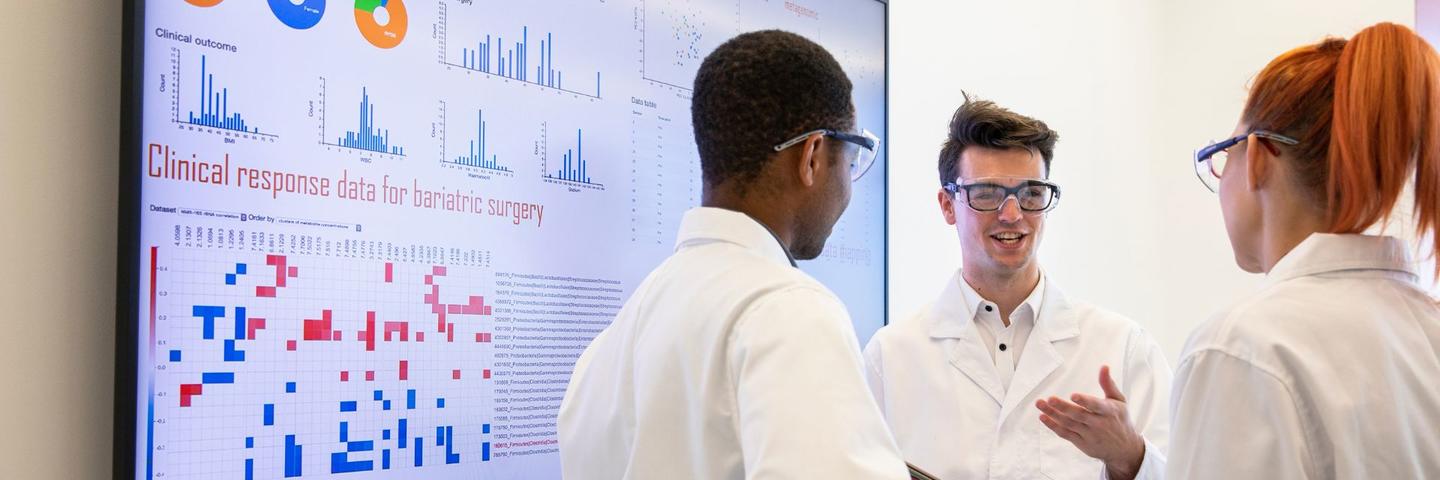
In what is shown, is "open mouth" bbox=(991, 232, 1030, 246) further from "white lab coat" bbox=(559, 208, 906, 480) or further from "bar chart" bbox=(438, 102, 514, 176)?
"white lab coat" bbox=(559, 208, 906, 480)

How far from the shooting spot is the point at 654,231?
2.53 m

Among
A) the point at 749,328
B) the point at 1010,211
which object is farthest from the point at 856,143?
the point at 1010,211

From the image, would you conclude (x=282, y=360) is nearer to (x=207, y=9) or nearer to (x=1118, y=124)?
(x=207, y=9)

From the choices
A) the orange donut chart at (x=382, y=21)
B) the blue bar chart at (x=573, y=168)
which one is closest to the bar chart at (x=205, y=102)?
the orange donut chart at (x=382, y=21)

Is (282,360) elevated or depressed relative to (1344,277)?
depressed

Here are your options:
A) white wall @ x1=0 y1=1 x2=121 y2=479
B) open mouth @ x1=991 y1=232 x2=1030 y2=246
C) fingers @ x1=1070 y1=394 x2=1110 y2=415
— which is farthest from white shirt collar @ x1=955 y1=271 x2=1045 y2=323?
white wall @ x1=0 y1=1 x2=121 y2=479

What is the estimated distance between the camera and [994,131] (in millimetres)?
2588

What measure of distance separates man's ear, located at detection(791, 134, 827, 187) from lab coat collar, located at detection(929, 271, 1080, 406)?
109 centimetres

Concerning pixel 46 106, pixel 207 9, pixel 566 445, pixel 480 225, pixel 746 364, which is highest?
pixel 207 9

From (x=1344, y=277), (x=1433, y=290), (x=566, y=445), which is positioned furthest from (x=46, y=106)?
(x=1433, y=290)

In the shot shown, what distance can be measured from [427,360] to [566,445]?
586mm

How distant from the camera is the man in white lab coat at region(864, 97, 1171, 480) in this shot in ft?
7.99

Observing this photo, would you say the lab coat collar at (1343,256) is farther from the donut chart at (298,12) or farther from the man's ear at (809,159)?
the donut chart at (298,12)

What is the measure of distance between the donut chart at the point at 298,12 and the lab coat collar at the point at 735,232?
0.80 meters
